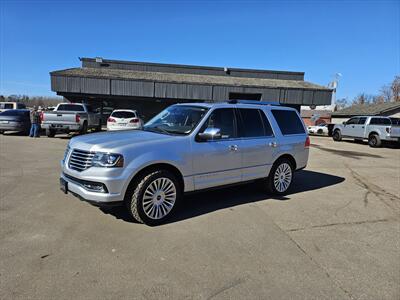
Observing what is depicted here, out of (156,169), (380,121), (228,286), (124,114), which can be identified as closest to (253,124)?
(156,169)

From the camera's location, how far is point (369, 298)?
2.88 metres

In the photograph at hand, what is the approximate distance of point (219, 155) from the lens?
501 cm

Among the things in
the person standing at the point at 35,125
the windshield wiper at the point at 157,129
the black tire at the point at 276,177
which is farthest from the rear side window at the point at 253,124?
the person standing at the point at 35,125

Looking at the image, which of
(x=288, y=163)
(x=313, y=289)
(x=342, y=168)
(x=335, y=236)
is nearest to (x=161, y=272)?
(x=313, y=289)

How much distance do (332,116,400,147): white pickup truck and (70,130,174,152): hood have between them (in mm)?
19150

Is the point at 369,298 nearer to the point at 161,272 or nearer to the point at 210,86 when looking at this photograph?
the point at 161,272

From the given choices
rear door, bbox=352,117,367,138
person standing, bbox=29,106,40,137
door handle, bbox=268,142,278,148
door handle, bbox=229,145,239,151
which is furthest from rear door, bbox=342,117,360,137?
person standing, bbox=29,106,40,137

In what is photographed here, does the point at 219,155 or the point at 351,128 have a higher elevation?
the point at 351,128

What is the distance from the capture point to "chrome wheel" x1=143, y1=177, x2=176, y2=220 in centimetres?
432

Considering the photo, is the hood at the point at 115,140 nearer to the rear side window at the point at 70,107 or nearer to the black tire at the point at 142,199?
the black tire at the point at 142,199

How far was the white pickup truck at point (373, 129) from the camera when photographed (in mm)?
18734

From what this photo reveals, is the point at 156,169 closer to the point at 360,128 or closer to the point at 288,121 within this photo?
the point at 288,121

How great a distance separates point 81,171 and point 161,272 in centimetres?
192

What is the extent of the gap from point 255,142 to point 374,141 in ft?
58.6
